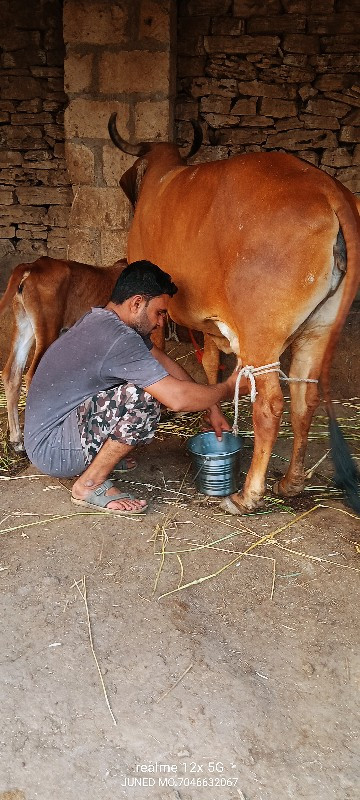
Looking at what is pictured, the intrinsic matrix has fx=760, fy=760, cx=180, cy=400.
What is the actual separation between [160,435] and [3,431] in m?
1.06

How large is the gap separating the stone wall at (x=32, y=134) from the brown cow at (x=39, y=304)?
2395 millimetres

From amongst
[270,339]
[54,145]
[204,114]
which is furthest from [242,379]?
[54,145]

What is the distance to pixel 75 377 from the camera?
12.4ft

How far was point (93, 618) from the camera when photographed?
314 cm

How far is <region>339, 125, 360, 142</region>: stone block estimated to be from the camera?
6.52m

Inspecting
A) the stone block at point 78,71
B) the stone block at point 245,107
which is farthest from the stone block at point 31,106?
the stone block at point 245,107

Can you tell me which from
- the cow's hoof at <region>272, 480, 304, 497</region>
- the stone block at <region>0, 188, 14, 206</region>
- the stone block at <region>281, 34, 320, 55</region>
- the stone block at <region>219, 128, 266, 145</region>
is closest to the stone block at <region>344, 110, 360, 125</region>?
the stone block at <region>281, 34, 320, 55</region>

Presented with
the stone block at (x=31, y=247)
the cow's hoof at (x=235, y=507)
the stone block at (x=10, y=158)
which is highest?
the stone block at (x=10, y=158)

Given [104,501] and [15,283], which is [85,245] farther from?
[104,501]

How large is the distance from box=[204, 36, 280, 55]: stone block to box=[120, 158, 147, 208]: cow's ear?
1.81 m

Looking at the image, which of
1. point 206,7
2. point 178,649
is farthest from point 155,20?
point 178,649

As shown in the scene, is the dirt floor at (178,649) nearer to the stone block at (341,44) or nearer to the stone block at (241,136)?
the stone block at (241,136)

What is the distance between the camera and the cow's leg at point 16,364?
15.9 ft

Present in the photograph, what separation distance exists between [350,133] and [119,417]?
4.04 m
